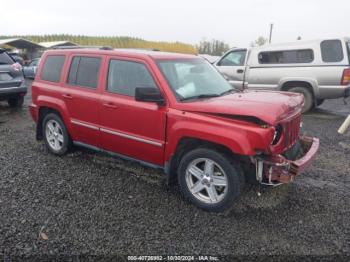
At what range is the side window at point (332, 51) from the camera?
8.65 metres

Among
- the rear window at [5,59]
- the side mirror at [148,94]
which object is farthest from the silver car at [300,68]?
the rear window at [5,59]

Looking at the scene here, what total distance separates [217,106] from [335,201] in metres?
1.92

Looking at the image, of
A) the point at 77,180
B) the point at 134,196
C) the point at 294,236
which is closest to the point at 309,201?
the point at 294,236

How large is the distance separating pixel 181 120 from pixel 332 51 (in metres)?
6.94

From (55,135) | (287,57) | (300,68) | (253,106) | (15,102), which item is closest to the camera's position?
(253,106)

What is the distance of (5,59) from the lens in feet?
28.9

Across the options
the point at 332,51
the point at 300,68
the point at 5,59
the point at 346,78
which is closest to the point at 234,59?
the point at 300,68

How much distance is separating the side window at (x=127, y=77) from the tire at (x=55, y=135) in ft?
4.58

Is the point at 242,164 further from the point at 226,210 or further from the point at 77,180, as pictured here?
the point at 77,180

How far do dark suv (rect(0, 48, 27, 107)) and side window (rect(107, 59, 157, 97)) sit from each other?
5.49 meters

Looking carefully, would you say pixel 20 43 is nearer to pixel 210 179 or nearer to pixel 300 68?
pixel 300 68

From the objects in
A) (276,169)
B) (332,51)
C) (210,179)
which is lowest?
(210,179)

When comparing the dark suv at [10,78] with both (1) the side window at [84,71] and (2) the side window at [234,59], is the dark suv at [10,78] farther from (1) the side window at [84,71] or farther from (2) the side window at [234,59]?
(2) the side window at [234,59]

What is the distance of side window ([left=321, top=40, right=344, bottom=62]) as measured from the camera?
8.65 metres
